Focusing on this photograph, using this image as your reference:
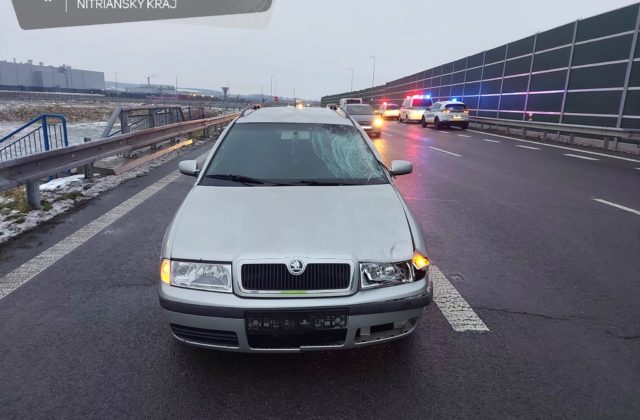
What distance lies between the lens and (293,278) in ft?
8.20

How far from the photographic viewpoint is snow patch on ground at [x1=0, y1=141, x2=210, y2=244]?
5.53 m

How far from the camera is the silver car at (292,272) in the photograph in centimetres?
249

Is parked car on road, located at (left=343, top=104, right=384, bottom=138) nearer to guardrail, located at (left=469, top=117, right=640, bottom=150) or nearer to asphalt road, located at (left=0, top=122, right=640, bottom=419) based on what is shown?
guardrail, located at (left=469, top=117, right=640, bottom=150)

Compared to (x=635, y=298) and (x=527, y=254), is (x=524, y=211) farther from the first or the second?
(x=635, y=298)

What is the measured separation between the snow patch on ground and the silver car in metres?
3.62

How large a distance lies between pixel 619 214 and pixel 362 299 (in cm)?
614

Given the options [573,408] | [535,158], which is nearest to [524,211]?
[573,408]

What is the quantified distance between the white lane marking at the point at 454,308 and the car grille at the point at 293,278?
3.68ft

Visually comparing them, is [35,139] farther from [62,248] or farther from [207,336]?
[207,336]

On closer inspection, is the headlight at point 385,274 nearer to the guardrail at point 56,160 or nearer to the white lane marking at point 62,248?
the white lane marking at point 62,248

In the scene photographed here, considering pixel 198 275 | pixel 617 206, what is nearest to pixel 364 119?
pixel 617 206

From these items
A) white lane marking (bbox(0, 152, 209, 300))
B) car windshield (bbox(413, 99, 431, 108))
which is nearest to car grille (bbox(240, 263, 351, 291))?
white lane marking (bbox(0, 152, 209, 300))

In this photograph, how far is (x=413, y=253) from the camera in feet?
9.02

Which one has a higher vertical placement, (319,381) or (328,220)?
(328,220)
